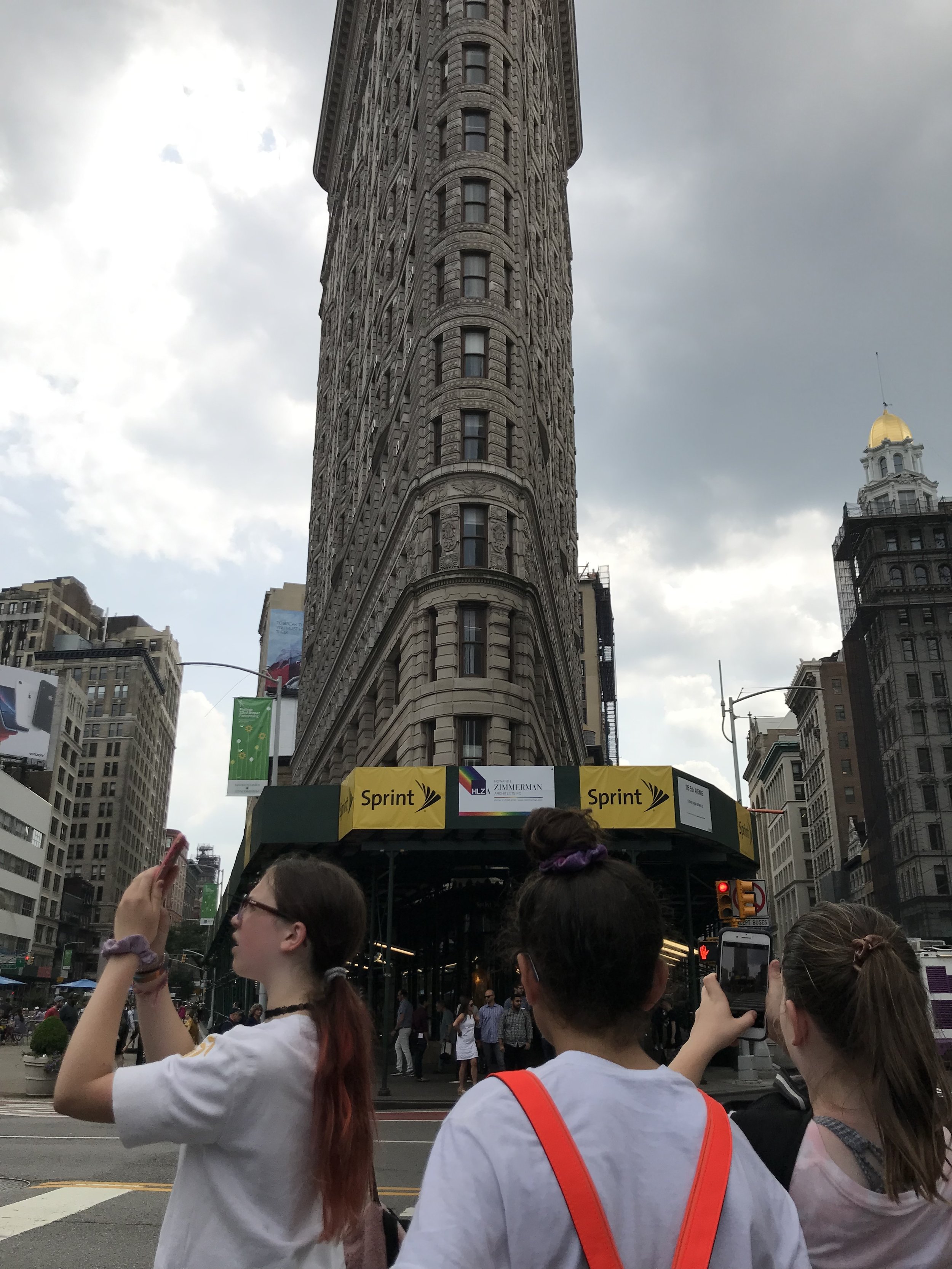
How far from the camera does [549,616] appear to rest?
133 ft

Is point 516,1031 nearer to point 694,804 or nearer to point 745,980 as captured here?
point 694,804

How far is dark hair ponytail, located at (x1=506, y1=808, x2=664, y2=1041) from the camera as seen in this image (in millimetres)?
2064

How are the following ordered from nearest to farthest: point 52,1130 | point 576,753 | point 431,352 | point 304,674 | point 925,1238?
point 925,1238 < point 52,1130 < point 431,352 < point 576,753 < point 304,674

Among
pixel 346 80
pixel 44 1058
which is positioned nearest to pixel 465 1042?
pixel 44 1058

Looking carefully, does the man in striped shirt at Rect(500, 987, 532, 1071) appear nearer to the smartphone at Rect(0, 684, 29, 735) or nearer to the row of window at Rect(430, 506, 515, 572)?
the row of window at Rect(430, 506, 515, 572)

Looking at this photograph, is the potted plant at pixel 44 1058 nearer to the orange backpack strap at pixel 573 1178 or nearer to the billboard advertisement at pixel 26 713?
the orange backpack strap at pixel 573 1178

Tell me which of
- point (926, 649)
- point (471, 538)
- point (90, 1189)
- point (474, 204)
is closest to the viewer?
point (90, 1189)

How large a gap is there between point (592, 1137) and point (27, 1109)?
1954cm

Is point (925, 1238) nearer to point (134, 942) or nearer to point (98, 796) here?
point (134, 942)

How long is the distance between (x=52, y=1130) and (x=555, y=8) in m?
63.9

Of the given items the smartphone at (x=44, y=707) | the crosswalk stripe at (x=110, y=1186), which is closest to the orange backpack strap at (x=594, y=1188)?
the crosswalk stripe at (x=110, y=1186)

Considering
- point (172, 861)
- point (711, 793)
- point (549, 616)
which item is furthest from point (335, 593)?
point (172, 861)

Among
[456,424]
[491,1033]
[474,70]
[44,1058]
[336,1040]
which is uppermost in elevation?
[474,70]

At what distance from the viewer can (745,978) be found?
316cm
